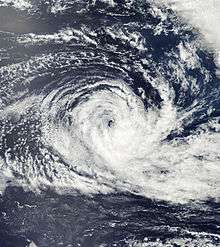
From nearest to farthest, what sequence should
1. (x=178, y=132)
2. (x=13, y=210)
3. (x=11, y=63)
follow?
(x=13, y=210) < (x=178, y=132) < (x=11, y=63)

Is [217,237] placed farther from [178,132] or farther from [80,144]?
[80,144]

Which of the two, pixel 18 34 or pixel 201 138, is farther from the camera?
pixel 18 34

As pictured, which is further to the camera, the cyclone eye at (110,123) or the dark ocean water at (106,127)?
the cyclone eye at (110,123)

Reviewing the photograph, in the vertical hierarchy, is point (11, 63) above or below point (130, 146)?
above

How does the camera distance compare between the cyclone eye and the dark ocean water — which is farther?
the cyclone eye

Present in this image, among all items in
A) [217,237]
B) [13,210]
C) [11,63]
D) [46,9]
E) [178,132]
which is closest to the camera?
[217,237]

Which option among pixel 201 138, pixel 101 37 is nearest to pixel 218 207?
pixel 201 138

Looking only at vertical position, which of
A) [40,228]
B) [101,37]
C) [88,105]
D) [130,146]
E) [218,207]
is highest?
[101,37]

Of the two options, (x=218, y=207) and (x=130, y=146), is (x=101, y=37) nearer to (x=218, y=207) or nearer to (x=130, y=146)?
(x=130, y=146)
